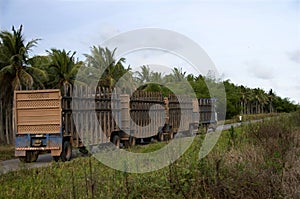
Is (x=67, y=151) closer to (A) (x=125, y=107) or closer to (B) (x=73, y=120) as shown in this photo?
(B) (x=73, y=120)

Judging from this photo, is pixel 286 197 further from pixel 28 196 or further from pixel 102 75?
pixel 102 75

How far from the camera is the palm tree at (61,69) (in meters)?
34.5

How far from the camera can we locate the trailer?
14.0 metres

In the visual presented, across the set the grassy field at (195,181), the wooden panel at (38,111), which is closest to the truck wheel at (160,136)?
the wooden panel at (38,111)

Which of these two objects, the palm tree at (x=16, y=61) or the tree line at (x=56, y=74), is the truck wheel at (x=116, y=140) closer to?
the tree line at (x=56, y=74)

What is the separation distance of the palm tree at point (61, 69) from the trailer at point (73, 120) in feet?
51.7

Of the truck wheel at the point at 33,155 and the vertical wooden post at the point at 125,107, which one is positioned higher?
the vertical wooden post at the point at 125,107

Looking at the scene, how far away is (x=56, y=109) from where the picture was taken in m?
13.9

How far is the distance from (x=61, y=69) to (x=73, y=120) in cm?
2108

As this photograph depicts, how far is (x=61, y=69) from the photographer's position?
34906 mm

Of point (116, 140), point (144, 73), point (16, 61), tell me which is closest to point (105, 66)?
point (16, 61)

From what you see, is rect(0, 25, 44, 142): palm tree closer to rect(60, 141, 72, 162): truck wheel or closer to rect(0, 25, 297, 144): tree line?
rect(0, 25, 297, 144): tree line

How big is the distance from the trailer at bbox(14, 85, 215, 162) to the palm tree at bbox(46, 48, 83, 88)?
15770 mm

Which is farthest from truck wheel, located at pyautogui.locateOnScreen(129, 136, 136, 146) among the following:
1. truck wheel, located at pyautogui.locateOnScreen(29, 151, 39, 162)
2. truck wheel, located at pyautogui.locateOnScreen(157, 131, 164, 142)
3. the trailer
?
truck wheel, located at pyautogui.locateOnScreen(29, 151, 39, 162)
